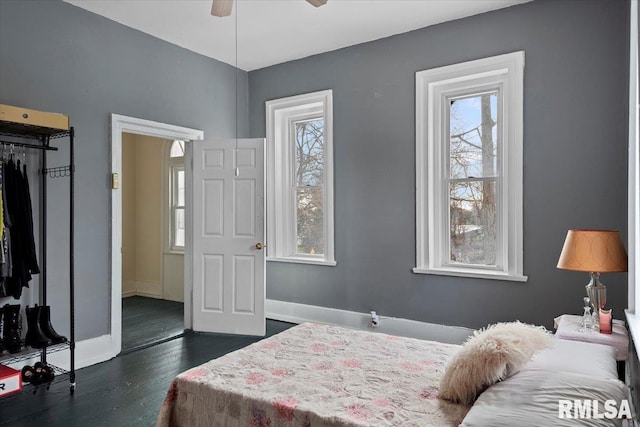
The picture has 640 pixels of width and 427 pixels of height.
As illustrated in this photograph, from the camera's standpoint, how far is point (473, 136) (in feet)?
12.6

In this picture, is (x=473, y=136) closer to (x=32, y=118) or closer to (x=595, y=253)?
(x=595, y=253)

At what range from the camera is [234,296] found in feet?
14.3

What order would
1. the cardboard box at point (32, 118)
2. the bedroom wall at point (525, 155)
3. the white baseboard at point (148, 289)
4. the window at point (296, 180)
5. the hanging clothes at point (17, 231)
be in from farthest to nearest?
the white baseboard at point (148, 289) < the window at point (296, 180) < the bedroom wall at point (525, 155) < the hanging clothes at point (17, 231) < the cardboard box at point (32, 118)

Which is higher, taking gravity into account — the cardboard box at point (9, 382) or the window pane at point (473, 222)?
the window pane at point (473, 222)

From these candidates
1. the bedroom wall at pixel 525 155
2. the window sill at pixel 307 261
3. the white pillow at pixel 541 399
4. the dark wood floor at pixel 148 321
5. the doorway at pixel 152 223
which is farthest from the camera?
the doorway at pixel 152 223

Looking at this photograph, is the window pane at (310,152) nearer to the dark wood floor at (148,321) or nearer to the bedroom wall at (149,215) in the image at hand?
the dark wood floor at (148,321)

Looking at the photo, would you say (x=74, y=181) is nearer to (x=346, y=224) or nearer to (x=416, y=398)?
(x=346, y=224)

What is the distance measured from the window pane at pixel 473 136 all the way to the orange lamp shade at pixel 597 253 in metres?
1.32

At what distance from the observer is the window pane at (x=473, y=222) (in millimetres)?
3764

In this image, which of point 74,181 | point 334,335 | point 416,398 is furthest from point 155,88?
point 416,398

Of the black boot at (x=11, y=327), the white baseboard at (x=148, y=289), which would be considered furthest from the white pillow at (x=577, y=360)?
the white baseboard at (x=148, y=289)

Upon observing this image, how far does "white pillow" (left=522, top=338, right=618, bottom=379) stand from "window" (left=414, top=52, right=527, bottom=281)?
166 cm

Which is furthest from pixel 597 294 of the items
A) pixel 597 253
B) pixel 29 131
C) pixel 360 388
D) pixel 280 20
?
pixel 29 131

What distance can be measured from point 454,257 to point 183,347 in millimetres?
→ 2625
